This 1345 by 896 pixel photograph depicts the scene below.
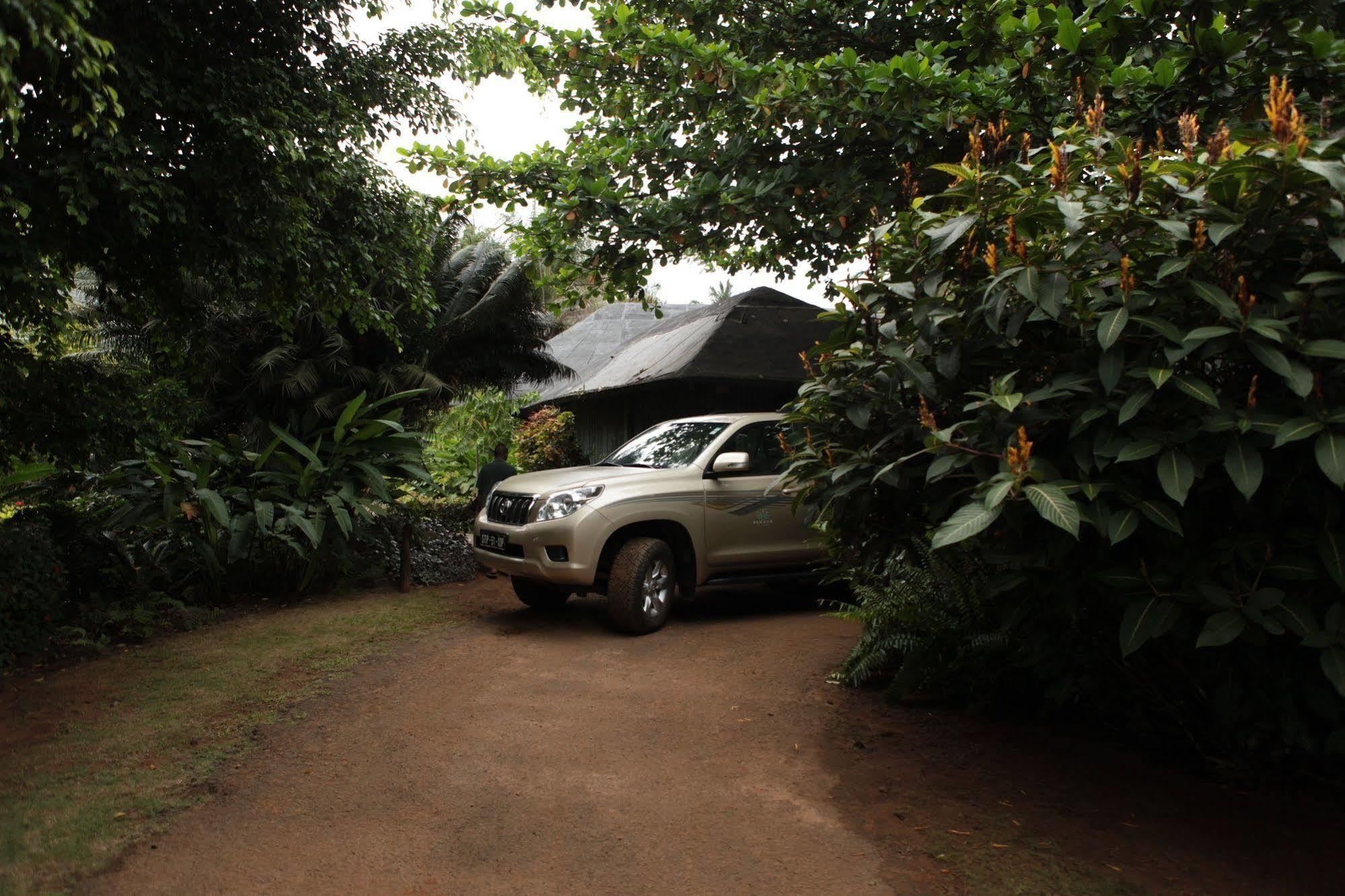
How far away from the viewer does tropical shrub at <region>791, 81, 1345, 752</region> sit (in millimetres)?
3318

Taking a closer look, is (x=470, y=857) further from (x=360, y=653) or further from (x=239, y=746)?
(x=360, y=653)

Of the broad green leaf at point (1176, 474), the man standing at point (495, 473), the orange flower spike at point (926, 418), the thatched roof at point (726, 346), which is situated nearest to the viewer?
the broad green leaf at point (1176, 474)

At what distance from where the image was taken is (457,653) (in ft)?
23.1

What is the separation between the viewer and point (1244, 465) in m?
3.24

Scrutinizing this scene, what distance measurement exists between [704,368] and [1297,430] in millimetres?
10922

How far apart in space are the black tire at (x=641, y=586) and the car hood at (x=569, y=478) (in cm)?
61

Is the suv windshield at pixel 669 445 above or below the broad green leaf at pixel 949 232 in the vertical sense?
below

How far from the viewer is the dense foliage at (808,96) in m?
6.37

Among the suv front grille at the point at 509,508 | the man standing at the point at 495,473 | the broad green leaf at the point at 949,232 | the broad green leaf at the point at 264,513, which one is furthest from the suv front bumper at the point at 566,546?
the broad green leaf at the point at 949,232

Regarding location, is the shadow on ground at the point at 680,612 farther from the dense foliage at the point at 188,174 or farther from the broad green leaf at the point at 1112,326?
the broad green leaf at the point at 1112,326

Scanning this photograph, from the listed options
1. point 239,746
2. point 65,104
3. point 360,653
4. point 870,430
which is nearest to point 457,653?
point 360,653

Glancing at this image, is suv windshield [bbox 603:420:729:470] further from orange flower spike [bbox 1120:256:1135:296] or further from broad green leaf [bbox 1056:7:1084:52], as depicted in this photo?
orange flower spike [bbox 1120:256:1135:296]

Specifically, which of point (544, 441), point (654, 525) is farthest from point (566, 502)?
point (544, 441)

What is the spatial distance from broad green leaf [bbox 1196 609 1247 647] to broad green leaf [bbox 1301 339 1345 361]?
98cm
